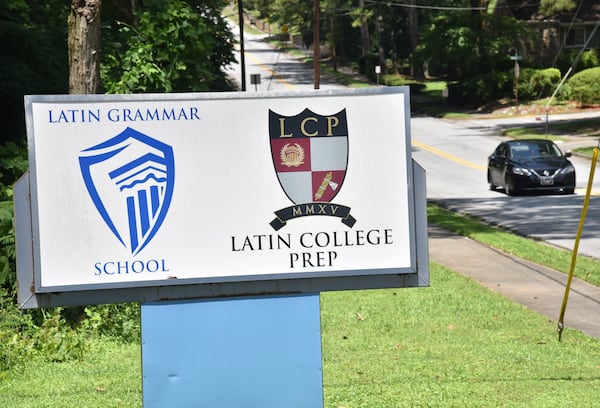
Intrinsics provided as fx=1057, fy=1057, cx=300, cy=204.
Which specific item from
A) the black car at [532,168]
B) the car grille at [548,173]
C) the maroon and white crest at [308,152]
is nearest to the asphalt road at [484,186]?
the black car at [532,168]

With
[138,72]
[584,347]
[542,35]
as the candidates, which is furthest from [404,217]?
[542,35]

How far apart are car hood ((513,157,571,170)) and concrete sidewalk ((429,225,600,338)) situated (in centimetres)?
1110

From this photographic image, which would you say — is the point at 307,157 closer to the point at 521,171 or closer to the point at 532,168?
the point at 521,171

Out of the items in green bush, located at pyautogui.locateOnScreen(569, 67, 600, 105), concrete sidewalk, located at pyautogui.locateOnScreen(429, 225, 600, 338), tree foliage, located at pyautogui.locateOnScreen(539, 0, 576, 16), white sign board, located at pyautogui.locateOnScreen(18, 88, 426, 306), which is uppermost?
tree foliage, located at pyautogui.locateOnScreen(539, 0, 576, 16)

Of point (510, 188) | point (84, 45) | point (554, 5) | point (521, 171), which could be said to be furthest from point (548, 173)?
point (554, 5)

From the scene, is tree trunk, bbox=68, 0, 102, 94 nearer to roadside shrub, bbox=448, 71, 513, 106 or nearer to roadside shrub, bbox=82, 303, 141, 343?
roadside shrub, bbox=82, 303, 141, 343

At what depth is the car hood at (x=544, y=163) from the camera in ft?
102

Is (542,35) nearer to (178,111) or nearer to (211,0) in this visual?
(211,0)

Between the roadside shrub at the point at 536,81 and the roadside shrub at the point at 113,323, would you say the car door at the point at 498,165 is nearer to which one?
the roadside shrub at the point at 113,323

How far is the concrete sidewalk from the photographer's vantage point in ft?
40.5

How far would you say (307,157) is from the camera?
5879mm

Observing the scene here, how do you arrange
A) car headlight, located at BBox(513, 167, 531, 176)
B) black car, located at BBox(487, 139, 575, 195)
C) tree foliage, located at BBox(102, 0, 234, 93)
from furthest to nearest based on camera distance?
car headlight, located at BBox(513, 167, 531, 176) → black car, located at BBox(487, 139, 575, 195) → tree foliage, located at BBox(102, 0, 234, 93)

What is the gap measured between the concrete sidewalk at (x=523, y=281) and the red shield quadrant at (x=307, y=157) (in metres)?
5.56

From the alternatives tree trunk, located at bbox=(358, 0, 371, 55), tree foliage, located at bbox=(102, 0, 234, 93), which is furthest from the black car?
tree trunk, located at bbox=(358, 0, 371, 55)
